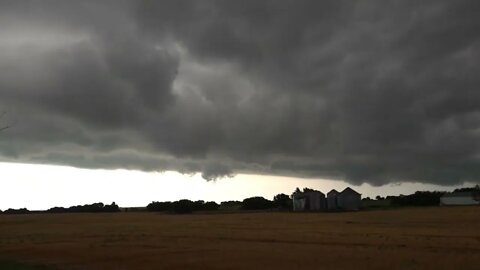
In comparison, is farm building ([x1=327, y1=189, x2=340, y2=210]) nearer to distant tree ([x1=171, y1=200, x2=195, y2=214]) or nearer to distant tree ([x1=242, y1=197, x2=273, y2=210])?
distant tree ([x1=242, y1=197, x2=273, y2=210])

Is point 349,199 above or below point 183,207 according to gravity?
above

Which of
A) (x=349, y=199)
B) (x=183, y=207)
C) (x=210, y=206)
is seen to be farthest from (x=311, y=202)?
(x=183, y=207)

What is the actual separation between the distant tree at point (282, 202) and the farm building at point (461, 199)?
139 feet

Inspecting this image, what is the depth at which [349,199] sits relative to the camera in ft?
473

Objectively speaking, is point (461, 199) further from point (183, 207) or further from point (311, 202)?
point (183, 207)

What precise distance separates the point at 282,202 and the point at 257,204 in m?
7.91

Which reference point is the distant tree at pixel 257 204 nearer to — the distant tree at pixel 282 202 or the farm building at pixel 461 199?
the distant tree at pixel 282 202

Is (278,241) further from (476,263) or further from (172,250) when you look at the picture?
(476,263)

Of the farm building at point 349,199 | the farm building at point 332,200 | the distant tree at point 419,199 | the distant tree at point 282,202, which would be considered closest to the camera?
the farm building at point 349,199

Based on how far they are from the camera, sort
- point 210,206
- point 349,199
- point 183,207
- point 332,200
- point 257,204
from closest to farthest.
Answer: point 349,199, point 332,200, point 257,204, point 183,207, point 210,206

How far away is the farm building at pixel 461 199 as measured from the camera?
156775mm

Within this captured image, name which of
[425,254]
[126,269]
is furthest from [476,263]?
[126,269]

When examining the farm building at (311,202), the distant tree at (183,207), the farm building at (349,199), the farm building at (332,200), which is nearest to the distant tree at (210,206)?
the distant tree at (183,207)

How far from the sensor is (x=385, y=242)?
141ft
